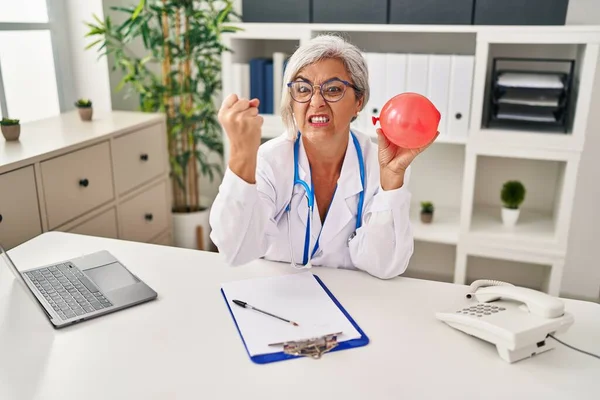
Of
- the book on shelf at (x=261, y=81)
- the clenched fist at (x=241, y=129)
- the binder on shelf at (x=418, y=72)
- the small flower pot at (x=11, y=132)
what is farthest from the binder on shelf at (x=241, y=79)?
the clenched fist at (x=241, y=129)

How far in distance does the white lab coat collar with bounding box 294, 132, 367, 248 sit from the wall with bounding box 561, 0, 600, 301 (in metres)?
1.56

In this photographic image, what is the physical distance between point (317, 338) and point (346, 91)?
0.66m

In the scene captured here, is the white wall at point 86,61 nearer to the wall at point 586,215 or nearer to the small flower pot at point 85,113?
the wall at point 586,215

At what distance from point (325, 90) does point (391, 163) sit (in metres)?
0.27

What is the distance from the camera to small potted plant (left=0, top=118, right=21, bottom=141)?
2045mm

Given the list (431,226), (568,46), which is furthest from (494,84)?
(431,226)

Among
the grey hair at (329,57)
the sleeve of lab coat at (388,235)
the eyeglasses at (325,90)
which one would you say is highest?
the grey hair at (329,57)

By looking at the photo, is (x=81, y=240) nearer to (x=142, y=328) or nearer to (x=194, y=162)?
(x=142, y=328)

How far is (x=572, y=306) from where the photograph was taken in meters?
1.25

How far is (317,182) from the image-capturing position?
1.58m

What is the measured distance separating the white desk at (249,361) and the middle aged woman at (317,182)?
5.3 inches

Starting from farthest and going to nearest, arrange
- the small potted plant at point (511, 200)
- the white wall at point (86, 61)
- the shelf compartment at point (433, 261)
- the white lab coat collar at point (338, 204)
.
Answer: the shelf compartment at point (433, 261), the white wall at point (86, 61), the small potted plant at point (511, 200), the white lab coat collar at point (338, 204)

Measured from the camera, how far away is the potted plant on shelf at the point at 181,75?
2676 mm

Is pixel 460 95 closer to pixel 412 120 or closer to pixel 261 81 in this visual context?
pixel 261 81
